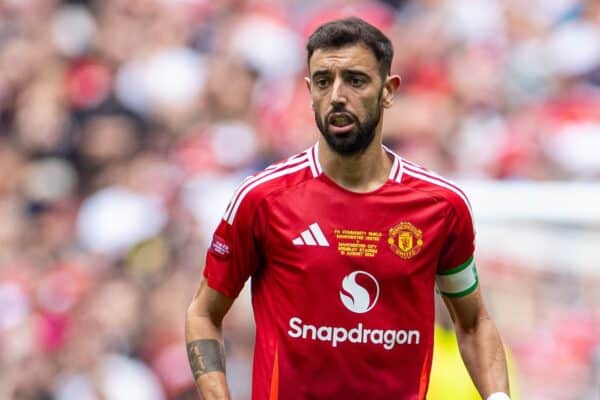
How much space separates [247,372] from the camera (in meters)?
10.2

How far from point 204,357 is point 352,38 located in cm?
124

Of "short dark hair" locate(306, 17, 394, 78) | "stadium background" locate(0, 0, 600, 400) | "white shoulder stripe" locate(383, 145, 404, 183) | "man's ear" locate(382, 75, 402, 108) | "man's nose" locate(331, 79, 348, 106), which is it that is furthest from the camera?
"stadium background" locate(0, 0, 600, 400)

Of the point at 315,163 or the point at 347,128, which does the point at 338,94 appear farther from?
the point at 315,163

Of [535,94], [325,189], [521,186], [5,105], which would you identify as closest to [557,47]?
[535,94]

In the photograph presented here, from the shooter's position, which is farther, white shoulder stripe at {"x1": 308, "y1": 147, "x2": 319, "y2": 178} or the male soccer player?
white shoulder stripe at {"x1": 308, "y1": 147, "x2": 319, "y2": 178}

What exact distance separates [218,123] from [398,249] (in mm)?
6712

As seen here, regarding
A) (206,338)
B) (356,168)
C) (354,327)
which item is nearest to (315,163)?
(356,168)

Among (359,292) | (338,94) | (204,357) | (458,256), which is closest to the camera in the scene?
(338,94)

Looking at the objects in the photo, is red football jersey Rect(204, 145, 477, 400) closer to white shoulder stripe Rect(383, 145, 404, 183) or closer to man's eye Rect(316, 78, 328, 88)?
white shoulder stripe Rect(383, 145, 404, 183)

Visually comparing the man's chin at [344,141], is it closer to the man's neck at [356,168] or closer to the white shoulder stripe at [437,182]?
the man's neck at [356,168]

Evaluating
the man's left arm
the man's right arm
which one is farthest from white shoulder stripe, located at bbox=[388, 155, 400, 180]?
the man's right arm

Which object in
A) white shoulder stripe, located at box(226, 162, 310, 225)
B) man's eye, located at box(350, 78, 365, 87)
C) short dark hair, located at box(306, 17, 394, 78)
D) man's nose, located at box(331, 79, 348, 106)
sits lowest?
white shoulder stripe, located at box(226, 162, 310, 225)

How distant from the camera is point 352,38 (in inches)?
228

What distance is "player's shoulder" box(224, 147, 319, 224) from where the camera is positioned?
19.2 feet
